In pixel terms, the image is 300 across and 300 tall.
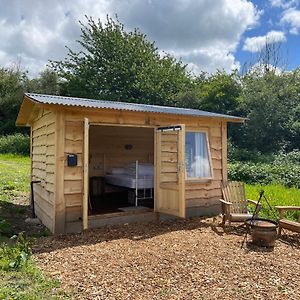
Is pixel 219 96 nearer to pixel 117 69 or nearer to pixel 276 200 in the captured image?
pixel 117 69

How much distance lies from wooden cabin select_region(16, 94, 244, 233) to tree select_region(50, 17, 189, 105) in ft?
41.9

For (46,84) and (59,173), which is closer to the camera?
(59,173)

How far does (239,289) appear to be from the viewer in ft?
11.4

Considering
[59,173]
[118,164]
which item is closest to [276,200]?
[118,164]

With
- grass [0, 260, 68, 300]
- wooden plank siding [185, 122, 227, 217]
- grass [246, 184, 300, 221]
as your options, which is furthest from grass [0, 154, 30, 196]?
grass [246, 184, 300, 221]

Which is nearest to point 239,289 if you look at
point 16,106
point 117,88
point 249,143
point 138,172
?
point 138,172

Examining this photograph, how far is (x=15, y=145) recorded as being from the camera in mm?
19578

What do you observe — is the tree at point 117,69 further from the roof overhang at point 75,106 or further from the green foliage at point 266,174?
the roof overhang at point 75,106

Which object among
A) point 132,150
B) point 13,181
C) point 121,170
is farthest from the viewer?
point 13,181

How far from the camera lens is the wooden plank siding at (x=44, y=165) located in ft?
20.0

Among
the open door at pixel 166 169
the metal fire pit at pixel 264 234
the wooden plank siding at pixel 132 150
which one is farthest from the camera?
the open door at pixel 166 169

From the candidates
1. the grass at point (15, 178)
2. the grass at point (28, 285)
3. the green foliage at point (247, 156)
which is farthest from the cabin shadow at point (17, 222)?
the green foliage at point (247, 156)

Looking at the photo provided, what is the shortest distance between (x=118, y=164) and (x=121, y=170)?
24.1 inches

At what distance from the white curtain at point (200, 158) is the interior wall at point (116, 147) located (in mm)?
2964
